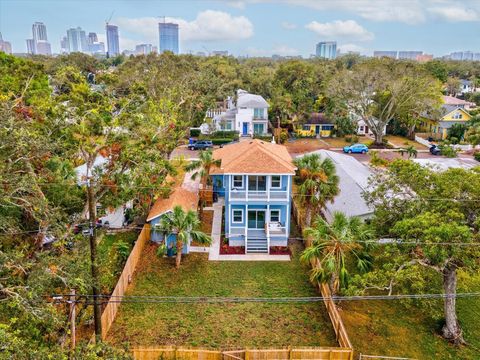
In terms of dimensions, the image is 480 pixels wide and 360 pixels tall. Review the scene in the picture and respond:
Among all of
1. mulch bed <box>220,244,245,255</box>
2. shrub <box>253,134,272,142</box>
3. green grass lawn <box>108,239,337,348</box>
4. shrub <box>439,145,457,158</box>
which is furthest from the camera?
shrub <box>253,134,272,142</box>

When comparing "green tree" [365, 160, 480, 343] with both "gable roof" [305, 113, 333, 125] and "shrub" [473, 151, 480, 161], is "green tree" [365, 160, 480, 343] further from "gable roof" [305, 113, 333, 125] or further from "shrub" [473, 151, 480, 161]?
"gable roof" [305, 113, 333, 125]

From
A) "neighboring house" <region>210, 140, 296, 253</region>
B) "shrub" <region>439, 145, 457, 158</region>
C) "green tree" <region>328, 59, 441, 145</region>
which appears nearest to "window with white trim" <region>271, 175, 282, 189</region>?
"neighboring house" <region>210, 140, 296, 253</region>

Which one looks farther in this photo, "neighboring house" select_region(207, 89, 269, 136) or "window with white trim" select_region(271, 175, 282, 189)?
"neighboring house" select_region(207, 89, 269, 136)

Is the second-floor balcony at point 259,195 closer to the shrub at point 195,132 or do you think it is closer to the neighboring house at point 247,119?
the shrub at point 195,132

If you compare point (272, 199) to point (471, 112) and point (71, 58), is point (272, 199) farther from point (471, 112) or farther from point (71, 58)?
point (71, 58)

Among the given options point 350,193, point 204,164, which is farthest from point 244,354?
point 350,193

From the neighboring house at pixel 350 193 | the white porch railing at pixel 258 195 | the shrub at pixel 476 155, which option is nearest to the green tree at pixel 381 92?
the shrub at pixel 476 155

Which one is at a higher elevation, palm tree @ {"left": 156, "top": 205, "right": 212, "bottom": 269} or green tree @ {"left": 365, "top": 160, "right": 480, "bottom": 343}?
green tree @ {"left": 365, "top": 160, "right": 480, "bottom": 343}
